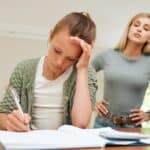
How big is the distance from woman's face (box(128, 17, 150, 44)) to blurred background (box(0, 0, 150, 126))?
522mm

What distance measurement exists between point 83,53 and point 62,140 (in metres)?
0.45

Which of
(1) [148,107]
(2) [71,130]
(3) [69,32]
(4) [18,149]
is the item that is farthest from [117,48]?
(4) [18,149]

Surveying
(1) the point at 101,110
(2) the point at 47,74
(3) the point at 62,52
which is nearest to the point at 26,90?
(2) the point at 47,74

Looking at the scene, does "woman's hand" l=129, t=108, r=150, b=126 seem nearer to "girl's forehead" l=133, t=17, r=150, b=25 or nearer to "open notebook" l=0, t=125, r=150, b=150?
"girl's forehead" l=133, t=17, r=150, b=25

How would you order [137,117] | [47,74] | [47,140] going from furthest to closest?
[137,117] < [47,74] < [47,140]

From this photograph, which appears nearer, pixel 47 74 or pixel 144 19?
pixel 47 74

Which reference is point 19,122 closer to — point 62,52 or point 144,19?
point 62,52

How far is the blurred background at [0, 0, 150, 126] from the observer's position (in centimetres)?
231

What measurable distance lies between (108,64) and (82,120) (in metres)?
0.84

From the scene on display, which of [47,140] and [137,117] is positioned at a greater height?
[47,140]

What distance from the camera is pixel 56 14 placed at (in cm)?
243

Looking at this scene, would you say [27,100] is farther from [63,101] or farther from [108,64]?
[108,64]

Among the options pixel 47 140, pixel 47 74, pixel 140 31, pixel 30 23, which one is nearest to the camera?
pixel 47 140

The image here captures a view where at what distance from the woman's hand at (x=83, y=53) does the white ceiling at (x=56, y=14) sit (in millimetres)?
1173
